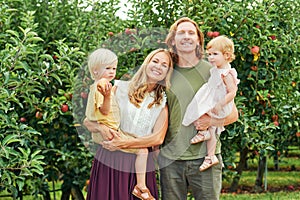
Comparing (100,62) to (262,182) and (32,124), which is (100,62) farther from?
(262,182)

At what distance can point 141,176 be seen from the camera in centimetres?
382

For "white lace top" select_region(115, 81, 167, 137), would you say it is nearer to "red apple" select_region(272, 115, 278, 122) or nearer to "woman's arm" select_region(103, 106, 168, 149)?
"woman's arm" select_region(103, 106, 168, 149)

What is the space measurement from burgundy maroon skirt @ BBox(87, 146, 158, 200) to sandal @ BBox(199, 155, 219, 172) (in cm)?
31

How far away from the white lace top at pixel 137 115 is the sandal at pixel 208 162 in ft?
1.46

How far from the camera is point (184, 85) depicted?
390cm

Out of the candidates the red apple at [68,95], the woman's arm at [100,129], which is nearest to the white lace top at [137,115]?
the woman's arm at [100,129]

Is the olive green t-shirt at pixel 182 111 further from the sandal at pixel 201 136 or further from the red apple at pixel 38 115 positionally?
the red apple at pixel 38 115

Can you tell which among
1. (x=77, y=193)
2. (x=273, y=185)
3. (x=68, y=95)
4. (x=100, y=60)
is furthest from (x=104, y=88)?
(x=273, y=185)

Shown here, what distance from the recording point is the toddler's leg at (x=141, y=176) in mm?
3779

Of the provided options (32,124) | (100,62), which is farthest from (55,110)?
(100,62)

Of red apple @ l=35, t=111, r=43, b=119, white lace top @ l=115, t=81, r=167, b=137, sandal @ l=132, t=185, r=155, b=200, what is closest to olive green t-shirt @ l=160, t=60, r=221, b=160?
white lace top @ l=115, t=81, r=167, b=137

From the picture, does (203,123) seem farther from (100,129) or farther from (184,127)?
(100,129)

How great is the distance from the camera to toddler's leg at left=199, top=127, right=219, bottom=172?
3.92 metres

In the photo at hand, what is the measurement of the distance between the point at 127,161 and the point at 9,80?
1646mm
